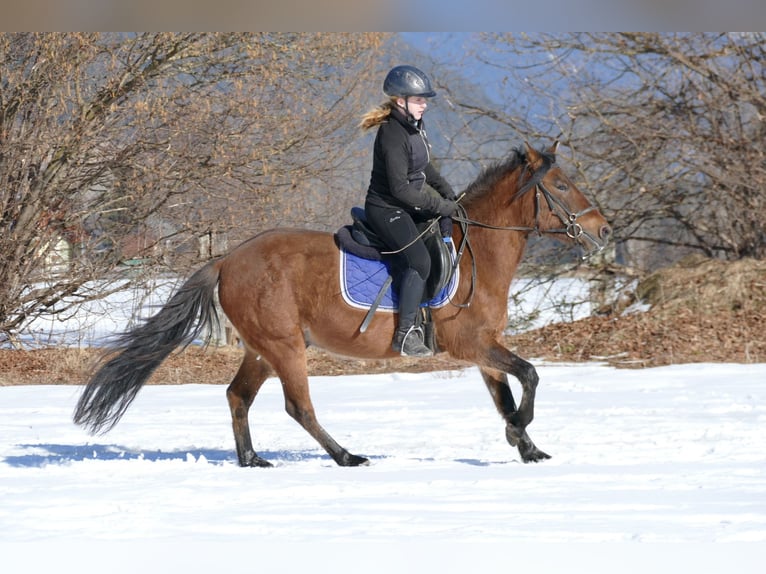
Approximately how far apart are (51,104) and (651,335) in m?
8.22

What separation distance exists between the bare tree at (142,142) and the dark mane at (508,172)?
6.16m

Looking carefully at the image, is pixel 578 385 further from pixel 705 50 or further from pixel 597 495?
pixel 705 50

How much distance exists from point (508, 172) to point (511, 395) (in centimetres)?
154

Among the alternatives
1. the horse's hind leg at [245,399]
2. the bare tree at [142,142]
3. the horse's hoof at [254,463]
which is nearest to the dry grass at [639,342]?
the bare tree at [142,142]

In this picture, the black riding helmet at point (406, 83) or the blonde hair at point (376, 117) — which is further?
the blonde hair at point (376, 117)

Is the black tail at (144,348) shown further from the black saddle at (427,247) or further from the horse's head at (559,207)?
the horse's head at (559,207)

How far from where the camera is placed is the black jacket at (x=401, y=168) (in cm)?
693

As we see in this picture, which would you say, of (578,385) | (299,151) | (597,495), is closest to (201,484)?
(597,495)

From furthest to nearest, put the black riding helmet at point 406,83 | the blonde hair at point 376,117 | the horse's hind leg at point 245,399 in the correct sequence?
the horse's hind leg at point 245,399 < the blonde hair at point 376,117 < the black riding helmet at point 406,83

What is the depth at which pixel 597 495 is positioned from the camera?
236 inches

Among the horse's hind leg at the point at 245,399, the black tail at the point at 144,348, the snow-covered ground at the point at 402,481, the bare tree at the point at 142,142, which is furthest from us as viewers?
the bare tree at the point at 142,142

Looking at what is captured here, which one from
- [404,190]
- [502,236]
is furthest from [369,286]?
[502,236]

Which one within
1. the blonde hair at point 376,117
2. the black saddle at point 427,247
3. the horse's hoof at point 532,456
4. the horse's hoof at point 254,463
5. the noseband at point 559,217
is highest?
the blonde hair at point 376,117

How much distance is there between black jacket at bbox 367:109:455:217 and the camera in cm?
693
